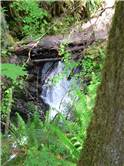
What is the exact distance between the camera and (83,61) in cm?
537

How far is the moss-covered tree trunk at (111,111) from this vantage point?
2.34 meters

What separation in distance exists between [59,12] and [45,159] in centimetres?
504

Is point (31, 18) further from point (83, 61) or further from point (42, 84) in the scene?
point (83, 61)

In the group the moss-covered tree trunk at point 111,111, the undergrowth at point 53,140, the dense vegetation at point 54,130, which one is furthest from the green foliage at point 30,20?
the moss-covered tree trunk at point 111,111

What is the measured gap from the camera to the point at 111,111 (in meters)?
2.46

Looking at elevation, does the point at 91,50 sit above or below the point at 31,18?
below

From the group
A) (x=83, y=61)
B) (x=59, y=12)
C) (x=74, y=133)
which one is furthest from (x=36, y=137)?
(x=59, y=12)

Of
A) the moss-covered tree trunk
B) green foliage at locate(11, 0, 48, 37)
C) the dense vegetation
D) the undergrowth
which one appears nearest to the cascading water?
the dense vegetation

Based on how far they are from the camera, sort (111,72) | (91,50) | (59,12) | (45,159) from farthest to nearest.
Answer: (59,12) → (91,50) → (45,159) → (111,72)

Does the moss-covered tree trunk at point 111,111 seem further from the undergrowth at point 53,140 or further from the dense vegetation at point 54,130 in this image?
the undergrowth at point 53,140

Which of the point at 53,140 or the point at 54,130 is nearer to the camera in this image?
the point at 54,130

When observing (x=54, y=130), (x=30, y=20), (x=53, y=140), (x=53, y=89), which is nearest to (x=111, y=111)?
(x=54, y=130)

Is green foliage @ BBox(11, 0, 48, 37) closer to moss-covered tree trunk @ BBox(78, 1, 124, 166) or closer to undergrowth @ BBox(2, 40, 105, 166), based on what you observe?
undergrowth @ BBox(2, 40, 105, 166)

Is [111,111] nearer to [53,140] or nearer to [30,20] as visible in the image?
[53,140]
